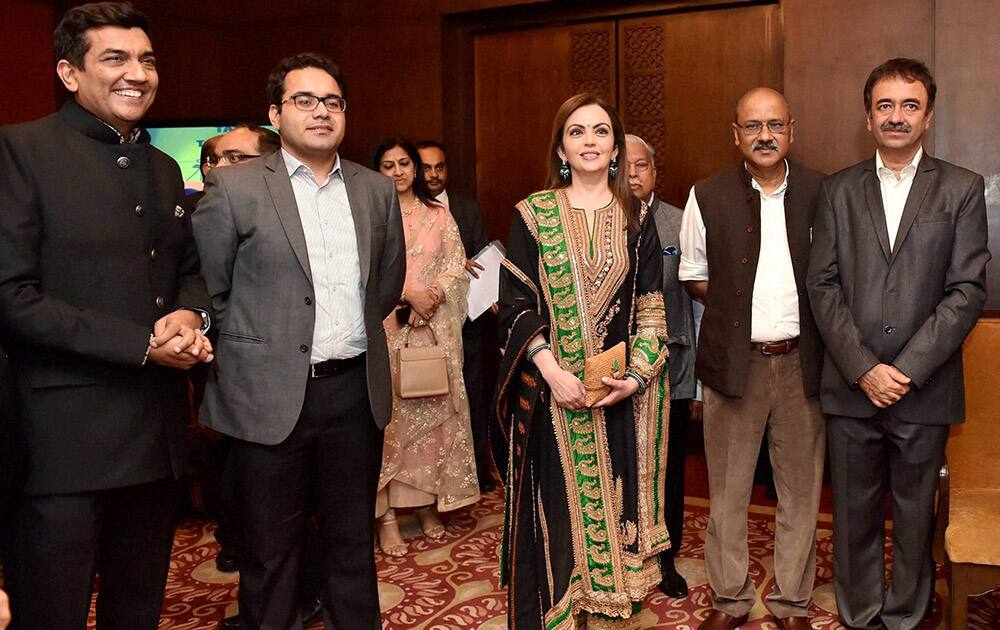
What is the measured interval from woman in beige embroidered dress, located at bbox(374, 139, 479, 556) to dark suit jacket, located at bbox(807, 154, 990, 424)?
65.4 inches

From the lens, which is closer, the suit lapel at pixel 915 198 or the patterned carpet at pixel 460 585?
the suit lapel at pixel 915 198

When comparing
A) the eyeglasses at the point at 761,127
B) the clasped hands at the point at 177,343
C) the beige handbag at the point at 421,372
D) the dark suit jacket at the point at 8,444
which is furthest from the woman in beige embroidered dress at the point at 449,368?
the dark suit jacket at the point at 8,444

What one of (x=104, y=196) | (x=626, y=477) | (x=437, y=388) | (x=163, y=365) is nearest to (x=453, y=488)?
(x=437, y=388)

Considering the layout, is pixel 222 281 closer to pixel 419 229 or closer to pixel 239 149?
pixel 239 149

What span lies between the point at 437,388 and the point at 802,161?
2128 mm

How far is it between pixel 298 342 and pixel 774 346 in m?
1.52

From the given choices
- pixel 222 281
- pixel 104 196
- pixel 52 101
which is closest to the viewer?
pixel 104 196

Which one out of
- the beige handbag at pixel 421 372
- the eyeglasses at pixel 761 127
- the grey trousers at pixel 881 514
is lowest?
the grey trousers at pixel 881 514

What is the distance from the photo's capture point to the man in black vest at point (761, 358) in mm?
2844

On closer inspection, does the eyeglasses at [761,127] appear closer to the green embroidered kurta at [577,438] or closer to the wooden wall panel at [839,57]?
the green embroidered kurta at [577,438]

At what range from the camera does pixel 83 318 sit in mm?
1857

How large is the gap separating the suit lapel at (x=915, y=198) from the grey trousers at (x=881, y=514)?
21.7 inches

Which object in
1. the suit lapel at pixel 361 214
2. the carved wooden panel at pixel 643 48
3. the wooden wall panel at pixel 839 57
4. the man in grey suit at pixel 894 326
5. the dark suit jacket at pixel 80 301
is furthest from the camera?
the carved wooden panel at pixel 643 48

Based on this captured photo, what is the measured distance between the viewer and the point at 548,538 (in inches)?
104
